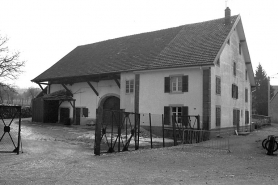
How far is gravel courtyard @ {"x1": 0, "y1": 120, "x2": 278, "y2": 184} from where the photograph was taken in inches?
298

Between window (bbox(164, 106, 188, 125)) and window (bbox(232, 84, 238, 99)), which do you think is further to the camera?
window (bbox(232, 84, 238, 99))

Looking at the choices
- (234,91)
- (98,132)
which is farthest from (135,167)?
(234,91)

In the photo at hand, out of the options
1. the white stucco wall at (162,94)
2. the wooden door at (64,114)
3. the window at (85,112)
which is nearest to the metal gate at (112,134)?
the white stucco wall at (162,94)

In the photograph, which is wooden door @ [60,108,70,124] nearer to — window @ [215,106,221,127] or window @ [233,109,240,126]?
window @ [215,106,221,127]

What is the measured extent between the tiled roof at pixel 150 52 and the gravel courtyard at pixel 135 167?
946 cm

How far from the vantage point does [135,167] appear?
30.8ft

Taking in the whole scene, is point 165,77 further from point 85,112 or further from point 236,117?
point 85,112

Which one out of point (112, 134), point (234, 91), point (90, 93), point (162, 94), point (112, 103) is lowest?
point (112, 134)

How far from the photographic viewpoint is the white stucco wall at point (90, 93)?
2539cm

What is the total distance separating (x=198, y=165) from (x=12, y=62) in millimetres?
25072

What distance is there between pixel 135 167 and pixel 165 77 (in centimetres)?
1254

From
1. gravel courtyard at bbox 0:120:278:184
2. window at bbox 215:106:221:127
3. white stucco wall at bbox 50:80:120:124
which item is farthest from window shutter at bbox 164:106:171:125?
gravel courtyard at bbox 0:120:278:184

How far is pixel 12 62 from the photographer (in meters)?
29.3

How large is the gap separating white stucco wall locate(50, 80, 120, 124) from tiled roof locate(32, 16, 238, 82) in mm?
1275
